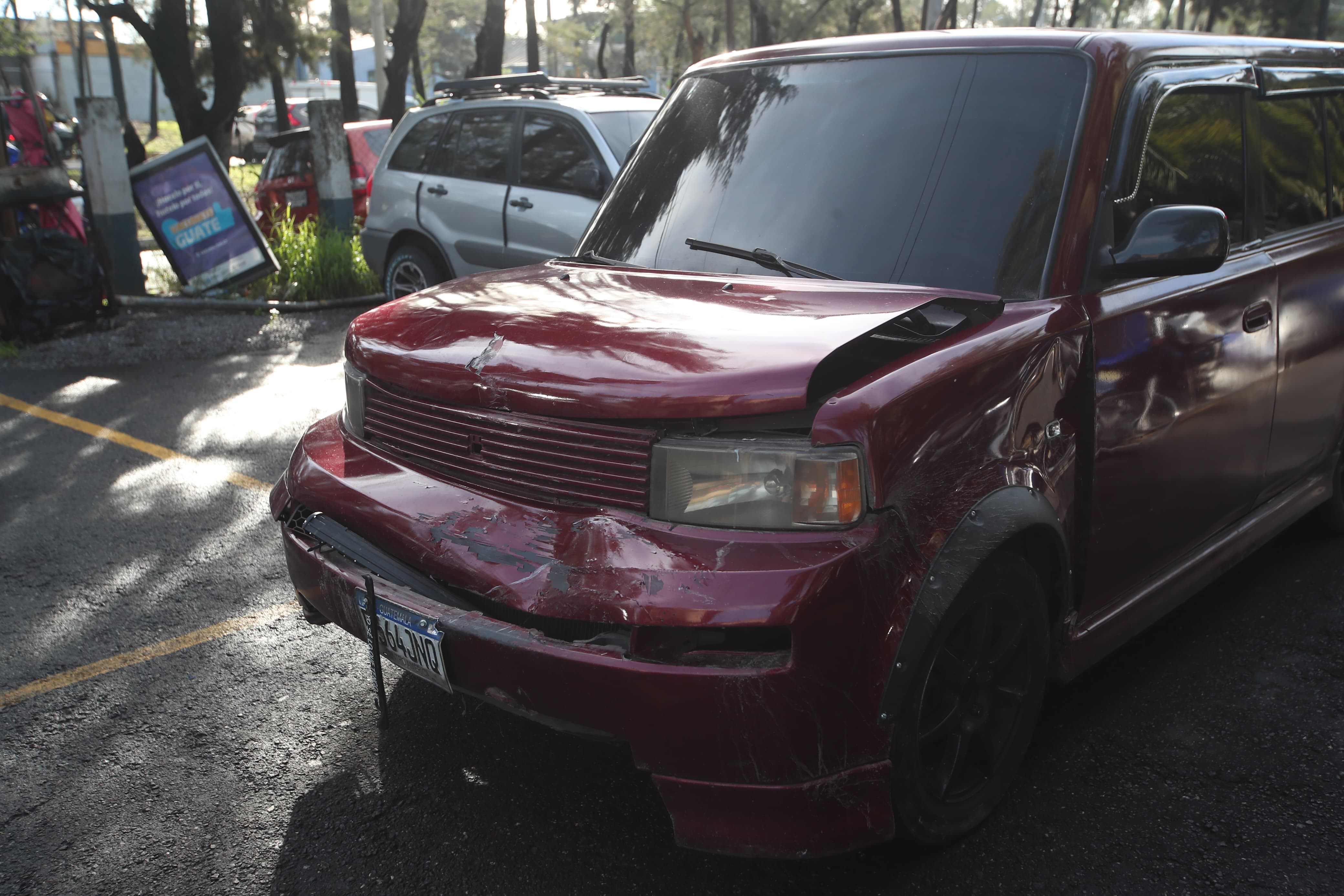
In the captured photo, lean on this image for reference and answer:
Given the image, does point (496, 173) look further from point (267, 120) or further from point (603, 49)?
point (267, 120)

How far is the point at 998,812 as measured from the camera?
2.78 m

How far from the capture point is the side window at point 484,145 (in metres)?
8.48

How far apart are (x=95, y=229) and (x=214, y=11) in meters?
7.53

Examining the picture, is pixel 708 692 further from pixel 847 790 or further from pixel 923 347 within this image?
pixel 923 347

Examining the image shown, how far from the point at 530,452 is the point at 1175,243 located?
5.52ft

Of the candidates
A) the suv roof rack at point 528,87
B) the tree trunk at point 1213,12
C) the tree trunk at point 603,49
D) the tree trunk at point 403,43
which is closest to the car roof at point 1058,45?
the suv roof rack at point 528,87

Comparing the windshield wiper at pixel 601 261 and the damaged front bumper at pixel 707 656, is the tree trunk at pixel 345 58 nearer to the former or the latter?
the windshield wiper at pixel 601 261

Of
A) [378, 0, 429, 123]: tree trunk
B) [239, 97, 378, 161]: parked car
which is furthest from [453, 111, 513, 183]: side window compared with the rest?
[239, 97, 378, 161]: parked car

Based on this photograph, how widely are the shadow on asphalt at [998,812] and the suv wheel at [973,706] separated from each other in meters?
0.15

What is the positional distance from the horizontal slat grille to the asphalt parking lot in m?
0.75

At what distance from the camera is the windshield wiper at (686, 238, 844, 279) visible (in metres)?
2.96

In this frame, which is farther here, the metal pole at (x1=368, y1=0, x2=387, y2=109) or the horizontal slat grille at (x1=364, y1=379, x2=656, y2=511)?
the metal pole at (x1=368, y1=0, x2=387, y2=109)

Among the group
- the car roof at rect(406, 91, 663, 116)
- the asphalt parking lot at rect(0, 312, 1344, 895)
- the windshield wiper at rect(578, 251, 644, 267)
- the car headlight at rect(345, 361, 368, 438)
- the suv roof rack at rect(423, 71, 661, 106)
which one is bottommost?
the asphalt parking lot at rect(0, 312, 1344, 895)

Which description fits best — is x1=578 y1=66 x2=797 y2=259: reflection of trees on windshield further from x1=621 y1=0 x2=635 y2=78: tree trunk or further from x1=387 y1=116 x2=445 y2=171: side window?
x1=621 y1=0 x2=635 y2=78: tree trunk
